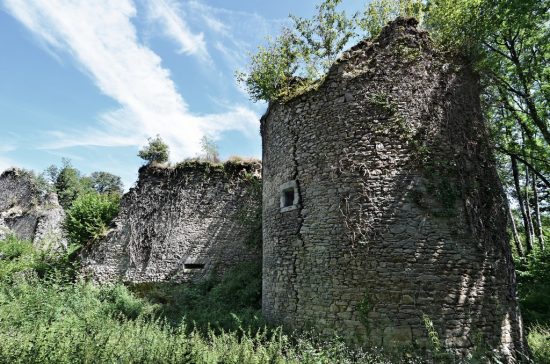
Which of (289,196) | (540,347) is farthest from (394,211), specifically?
(540,347)

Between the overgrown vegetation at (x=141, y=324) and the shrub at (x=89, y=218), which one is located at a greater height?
the shrub at (x=89, y=218)

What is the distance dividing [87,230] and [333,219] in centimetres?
1080

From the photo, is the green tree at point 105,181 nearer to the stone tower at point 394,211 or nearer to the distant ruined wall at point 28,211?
the distant ruined wall at point 28,211

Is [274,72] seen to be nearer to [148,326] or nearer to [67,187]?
[148,326]

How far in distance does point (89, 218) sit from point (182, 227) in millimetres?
4297

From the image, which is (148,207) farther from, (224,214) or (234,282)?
(234,282)

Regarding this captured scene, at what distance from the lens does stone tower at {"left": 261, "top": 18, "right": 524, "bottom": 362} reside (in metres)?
5.90

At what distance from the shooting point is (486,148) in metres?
7.22

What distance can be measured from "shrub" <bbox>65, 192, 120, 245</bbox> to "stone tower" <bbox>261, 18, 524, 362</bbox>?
8.86 meters

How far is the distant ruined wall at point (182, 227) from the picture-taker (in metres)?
11.9

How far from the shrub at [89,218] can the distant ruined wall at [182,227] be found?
33.8 inches

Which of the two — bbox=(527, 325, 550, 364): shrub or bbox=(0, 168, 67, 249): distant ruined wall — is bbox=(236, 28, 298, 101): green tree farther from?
bbox=(0, 168, 67, 249): distant ruined wall

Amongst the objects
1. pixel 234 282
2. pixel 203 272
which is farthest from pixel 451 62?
pixel 203 272

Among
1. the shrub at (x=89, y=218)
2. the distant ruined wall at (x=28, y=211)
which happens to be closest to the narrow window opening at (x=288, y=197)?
the shrub at (x=89, y=218)
